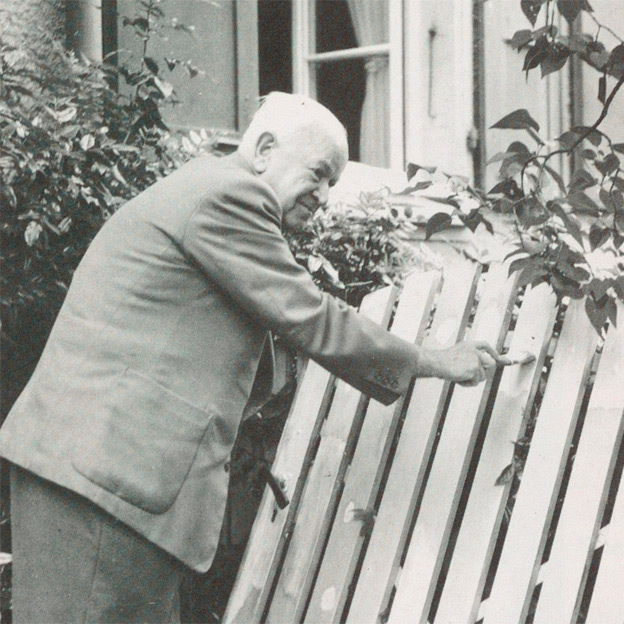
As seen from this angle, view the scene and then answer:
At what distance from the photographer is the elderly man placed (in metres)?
2.09

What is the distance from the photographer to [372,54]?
5.14 m

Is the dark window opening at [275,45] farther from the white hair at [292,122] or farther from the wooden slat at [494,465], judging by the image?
the wooden slat at [494,465]

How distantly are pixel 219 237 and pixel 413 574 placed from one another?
1.04 meters

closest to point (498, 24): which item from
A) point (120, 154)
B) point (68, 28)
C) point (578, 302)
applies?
point (68, 28)

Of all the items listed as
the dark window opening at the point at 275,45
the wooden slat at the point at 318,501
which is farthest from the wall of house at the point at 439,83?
the wooden slat at the point at 318,501

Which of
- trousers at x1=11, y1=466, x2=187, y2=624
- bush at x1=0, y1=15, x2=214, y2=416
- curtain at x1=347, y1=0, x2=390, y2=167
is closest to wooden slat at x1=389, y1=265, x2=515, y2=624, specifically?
trousers at x1=11, y1=466, x2=187, y2=624

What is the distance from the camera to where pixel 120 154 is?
9.99ft

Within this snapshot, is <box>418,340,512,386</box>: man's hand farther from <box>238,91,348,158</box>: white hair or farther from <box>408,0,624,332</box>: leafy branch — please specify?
<box>238,91,348,158</box>: white hair

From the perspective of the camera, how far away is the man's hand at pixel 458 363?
226 cm

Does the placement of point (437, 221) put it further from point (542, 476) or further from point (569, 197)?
point (542, 476)

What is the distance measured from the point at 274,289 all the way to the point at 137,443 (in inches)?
17.6

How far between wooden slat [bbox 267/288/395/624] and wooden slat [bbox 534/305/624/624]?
2.39 feet

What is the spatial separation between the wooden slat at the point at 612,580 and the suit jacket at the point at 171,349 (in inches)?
25.7

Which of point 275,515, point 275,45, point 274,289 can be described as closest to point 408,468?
point 275,515
